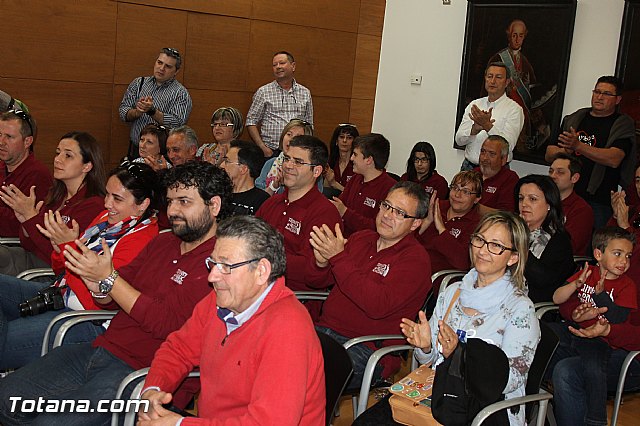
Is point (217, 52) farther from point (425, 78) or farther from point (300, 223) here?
point (300, 223)

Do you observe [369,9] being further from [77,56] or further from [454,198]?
[454,198]

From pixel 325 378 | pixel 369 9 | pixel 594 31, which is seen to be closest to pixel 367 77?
pixel 369 9

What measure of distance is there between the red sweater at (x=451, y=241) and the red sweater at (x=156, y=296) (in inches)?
69.2

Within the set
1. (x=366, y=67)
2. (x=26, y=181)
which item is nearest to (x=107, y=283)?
(x=26, y=181)

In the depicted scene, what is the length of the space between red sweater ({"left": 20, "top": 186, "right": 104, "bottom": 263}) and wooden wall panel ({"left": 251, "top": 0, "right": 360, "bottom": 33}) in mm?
4022

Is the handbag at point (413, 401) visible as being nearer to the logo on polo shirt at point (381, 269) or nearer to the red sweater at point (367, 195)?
the logo on polo shirt at point (381, 269)

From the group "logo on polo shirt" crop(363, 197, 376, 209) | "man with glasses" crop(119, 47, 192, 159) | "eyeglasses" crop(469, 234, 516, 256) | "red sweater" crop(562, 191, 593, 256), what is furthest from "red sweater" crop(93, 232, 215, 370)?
"man with glasses" crop(119, 47, 192, 159)

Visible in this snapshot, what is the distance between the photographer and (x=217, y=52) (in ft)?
23.9

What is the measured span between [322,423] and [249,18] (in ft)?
19.0

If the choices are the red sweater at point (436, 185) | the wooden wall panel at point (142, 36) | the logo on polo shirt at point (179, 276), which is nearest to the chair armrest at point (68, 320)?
the logo on polo shirt at point (179, 276)

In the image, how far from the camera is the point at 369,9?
323 inches

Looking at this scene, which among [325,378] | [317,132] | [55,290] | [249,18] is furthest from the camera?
[317,132]

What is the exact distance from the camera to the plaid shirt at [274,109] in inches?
281

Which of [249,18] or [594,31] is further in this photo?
[249,18]
